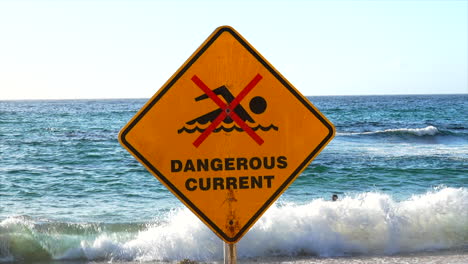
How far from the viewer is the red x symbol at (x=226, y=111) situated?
8.34 ft

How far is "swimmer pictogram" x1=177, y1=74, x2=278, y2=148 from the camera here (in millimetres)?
2545

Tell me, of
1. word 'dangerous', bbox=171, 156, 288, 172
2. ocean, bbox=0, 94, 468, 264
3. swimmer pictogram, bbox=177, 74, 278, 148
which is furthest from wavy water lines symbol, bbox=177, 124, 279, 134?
ocean, bbox=0, 94, 468, 264

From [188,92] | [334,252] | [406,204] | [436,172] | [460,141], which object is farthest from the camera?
[460,141]

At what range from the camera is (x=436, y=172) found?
1566cm

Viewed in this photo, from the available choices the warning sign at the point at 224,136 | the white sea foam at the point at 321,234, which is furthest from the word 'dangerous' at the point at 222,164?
the white sea foam at the point at 321,234

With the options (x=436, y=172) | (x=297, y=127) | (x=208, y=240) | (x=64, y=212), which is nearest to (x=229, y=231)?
(x=297, y=127)

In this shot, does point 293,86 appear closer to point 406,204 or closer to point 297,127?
point 297,127

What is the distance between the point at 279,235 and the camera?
26.8 feet

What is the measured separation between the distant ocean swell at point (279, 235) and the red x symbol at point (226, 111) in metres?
5.40

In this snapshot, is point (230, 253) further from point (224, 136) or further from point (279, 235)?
point (279, 235)

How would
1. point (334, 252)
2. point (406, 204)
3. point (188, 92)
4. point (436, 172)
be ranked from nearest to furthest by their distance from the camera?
point (188, 92) → point (334, 252) → point (406, 204) → point (436, 172)

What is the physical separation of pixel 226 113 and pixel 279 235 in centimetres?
586

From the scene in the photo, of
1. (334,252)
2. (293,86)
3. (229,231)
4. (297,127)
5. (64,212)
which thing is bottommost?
(64,212)

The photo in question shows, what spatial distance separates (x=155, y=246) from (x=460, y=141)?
830 inches
